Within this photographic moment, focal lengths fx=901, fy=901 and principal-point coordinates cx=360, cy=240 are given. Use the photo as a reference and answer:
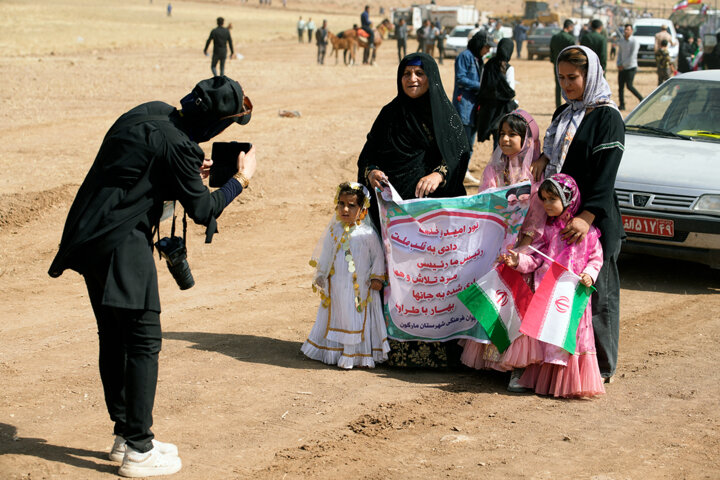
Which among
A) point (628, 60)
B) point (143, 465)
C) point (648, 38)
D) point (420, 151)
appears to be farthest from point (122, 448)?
point (648, 38)

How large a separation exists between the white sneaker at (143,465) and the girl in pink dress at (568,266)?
7.59ft

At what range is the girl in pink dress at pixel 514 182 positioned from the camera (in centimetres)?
552

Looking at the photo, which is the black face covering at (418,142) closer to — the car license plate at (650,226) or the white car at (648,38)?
the car license plate at (650,226)

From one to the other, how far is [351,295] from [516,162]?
56.3 inches

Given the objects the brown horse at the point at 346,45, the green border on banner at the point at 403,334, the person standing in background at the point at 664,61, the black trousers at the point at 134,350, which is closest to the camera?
the black trousers at the point at 134,350

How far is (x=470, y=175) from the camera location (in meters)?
12.7

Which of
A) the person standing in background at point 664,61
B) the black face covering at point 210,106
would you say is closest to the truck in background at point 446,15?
the person standing in background at point 664,61

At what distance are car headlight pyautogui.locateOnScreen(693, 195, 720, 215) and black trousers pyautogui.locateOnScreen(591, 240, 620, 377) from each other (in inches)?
106

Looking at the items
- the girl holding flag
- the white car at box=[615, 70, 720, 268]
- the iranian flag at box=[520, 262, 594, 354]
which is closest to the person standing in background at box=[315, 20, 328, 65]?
the white car at box=[615, 70, 720, 268]

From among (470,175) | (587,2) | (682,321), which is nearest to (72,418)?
(682,321)

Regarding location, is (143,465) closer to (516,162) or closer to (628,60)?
(516,162)

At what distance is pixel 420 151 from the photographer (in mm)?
6000

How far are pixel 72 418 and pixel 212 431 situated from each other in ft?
2.73

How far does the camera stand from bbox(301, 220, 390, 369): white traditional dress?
592 cm
